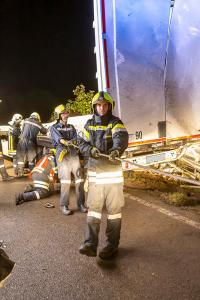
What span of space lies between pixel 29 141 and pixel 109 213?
5456mm

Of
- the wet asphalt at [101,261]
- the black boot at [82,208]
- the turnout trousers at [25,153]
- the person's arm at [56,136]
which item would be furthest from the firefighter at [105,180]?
the turnout trousers at [25,153]

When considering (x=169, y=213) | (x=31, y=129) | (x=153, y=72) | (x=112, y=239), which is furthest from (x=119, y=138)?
(x=31, y=129)

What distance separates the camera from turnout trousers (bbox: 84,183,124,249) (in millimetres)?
3815

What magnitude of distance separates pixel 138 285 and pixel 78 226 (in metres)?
1.79

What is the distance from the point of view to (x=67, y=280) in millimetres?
3340

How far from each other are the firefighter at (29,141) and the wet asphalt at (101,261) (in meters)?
3.69

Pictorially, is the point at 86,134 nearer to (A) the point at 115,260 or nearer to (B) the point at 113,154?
(B) the point at 113,154

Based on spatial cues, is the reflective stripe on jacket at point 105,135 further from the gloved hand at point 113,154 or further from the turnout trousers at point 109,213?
the turnout trousers at point 109,213

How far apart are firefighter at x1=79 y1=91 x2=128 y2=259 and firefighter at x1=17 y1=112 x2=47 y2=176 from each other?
4789mm

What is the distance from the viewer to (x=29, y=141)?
8867mm

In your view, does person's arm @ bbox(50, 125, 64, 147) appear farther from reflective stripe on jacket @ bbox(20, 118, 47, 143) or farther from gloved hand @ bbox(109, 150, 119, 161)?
reflective stripe on jacket @ bbox(20, 118, 47, 143)

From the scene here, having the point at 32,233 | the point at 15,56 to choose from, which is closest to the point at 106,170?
the point at 32,233

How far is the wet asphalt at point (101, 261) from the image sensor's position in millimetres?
3135

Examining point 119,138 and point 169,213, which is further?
point 169,213
